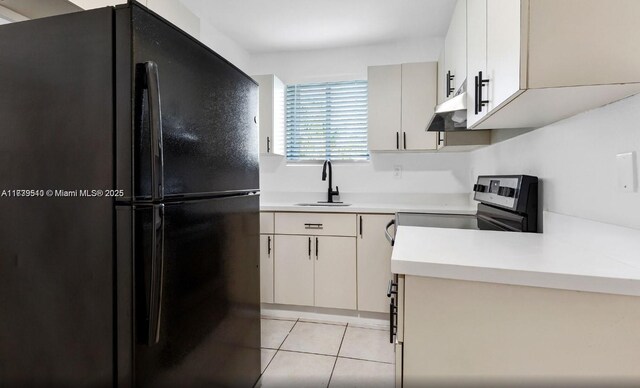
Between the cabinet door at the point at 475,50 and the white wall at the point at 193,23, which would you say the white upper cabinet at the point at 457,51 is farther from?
the white wall at the point at 193,23

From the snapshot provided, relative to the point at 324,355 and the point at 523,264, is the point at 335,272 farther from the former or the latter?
the point at 523,264

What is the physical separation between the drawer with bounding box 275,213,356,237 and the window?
2.60 ft

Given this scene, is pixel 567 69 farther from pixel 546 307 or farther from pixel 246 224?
pixel 246 224

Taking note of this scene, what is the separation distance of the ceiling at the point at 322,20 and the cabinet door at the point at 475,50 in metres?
0.95

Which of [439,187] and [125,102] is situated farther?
[439,187]

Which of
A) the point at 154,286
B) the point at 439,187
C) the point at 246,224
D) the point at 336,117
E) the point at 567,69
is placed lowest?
the point at 154,286

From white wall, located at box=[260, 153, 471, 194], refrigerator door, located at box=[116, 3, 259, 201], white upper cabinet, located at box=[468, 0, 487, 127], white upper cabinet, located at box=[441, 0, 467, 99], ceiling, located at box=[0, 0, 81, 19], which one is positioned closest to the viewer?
refrigerator door, located at box=[116, 3, 259, 201]

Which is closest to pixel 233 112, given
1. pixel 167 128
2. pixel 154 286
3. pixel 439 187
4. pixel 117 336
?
pixel 167 128

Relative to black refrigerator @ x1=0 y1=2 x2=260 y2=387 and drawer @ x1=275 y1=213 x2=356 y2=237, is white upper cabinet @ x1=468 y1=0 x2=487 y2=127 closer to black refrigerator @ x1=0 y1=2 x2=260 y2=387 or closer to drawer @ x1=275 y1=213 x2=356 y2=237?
black refrigerator @ x1=0 y1=2 x2=260 y2=387

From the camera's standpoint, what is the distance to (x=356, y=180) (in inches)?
118

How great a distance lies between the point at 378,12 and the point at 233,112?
5.39ft

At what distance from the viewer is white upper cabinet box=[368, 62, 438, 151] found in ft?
8.36

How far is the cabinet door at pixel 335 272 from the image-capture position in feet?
8.00

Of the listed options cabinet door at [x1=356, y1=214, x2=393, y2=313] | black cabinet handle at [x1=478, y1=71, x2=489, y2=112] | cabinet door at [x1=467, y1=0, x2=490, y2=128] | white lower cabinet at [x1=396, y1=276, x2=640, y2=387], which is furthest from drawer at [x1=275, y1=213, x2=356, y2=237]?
white lower cabinet at [x1=396, y1=276, x2=640, y2=387]
